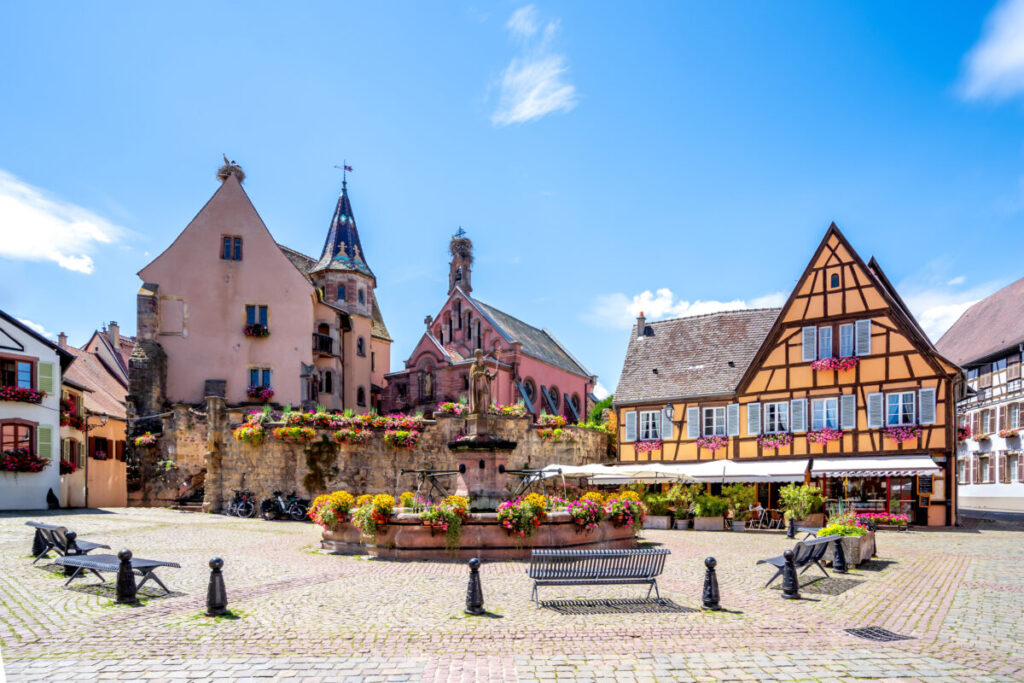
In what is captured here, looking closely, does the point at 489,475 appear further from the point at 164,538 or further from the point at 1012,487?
the point at 1012,487

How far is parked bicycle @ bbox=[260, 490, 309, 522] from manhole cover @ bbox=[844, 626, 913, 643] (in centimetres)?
2020

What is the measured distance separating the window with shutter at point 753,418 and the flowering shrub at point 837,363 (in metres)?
2.52

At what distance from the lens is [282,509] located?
1001 inches

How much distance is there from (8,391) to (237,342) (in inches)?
421

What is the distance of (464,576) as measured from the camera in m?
11.9

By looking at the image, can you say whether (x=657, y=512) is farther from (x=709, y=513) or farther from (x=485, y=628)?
(x=485, y=628)

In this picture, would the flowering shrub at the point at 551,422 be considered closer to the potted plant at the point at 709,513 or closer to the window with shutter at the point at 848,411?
the potted plant at the point at 709,513

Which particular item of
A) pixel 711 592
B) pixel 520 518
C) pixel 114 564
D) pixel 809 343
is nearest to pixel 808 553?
pixel 711 592

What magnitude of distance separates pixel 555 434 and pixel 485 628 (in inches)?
914

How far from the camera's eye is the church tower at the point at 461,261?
5622 centimetres

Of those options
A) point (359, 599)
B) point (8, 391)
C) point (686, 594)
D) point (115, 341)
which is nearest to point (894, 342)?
point (686, 594)

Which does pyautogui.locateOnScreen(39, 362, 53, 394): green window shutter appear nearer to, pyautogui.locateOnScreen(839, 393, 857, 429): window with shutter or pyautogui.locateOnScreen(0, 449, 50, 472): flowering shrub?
pyautogui.locateOnScreen(0, 449, 50, 472): flowering shrub

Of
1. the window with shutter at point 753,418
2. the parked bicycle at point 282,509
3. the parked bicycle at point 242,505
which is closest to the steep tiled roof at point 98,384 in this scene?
the parked bicycle at point 242,505

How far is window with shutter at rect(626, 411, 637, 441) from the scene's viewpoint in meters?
30.9
